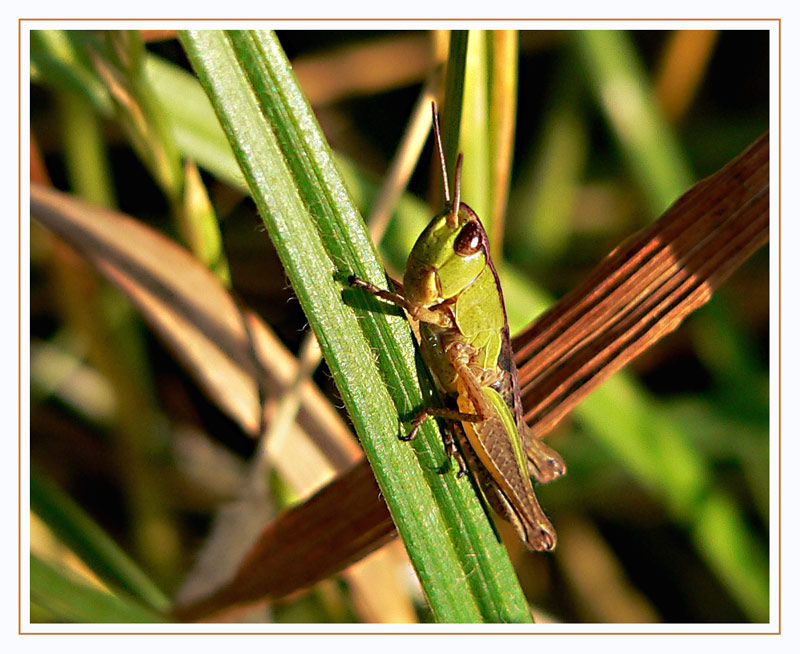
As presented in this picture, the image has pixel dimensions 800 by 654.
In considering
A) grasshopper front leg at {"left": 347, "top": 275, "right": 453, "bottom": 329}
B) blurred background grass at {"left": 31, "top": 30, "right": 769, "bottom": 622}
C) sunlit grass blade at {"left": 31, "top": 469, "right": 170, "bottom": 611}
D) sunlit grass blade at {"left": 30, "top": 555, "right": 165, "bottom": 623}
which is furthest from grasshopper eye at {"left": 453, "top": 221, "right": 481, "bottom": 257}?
sunlit grass blade at {"left": 31, "top": 469, "right": 170, "bottom": 611}

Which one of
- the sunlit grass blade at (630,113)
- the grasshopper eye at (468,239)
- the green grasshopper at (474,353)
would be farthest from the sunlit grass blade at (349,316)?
the sunlit grass blade at (630,113)

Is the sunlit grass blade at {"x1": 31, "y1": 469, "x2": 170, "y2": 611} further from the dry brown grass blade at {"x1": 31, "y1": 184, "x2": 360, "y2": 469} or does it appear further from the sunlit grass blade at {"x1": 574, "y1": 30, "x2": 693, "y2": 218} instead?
the sunlit grass blade at {"x1": 574, "y1": 30, "x2": 693, "y2": 218}

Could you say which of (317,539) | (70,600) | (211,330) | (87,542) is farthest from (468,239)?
(87,542)

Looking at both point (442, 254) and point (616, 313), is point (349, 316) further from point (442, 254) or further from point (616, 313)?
point (616, 313)

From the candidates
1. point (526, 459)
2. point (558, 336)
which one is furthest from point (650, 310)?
point (526, 459)

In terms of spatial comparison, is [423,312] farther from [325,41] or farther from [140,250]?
[325,41]

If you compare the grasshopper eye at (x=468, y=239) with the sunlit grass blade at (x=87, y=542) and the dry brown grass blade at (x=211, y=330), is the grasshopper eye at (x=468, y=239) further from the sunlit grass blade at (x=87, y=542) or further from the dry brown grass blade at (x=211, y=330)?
the sunlit grass blade at (x=87, y=542)
